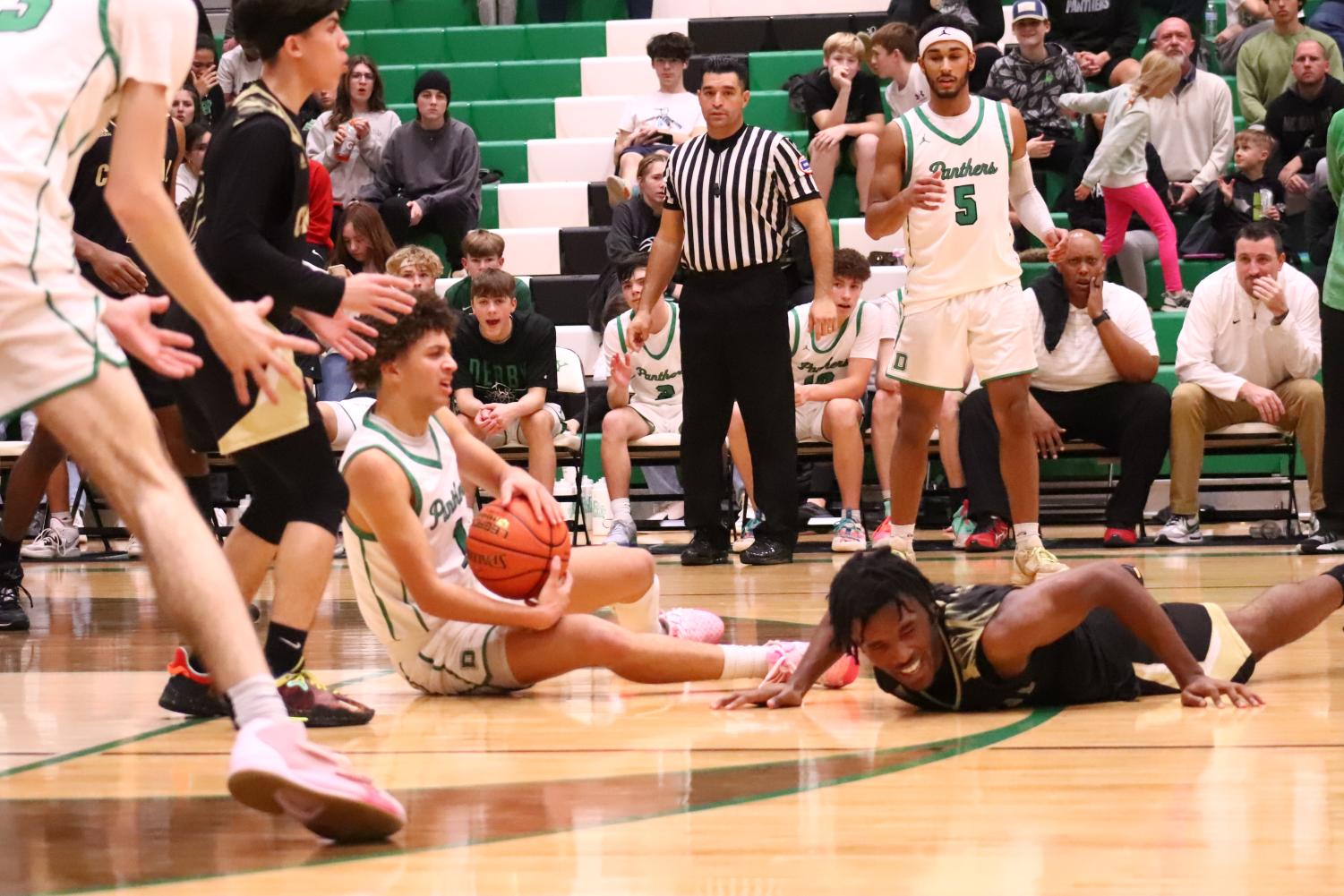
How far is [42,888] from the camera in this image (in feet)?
8.61

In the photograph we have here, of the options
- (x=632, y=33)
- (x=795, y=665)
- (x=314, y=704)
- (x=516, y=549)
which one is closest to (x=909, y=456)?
(x=795, y=665)

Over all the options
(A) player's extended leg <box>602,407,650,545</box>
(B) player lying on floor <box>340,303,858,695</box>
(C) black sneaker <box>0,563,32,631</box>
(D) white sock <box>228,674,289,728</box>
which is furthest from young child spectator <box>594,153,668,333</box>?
(D) white sock <box>228,674,289,728</box>

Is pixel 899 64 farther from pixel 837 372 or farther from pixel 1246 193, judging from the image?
pixel 837 372

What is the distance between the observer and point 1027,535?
654 centimetres

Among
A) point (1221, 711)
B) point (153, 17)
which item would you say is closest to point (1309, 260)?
point (1221, 711)

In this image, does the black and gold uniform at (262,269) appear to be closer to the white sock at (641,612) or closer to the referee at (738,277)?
the white sock at (641,612)

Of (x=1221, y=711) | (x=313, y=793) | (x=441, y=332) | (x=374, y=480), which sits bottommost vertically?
(x=1221, y=711)

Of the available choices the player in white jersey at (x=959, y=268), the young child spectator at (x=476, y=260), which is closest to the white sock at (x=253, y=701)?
the player in white jersey at (x=959, y=268)

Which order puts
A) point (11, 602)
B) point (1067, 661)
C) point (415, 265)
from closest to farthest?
point (1067, 661) → point (11, 602) → point (415, 265)

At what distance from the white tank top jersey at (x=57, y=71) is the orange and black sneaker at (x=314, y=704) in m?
1.35

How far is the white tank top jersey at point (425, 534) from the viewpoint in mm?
4262

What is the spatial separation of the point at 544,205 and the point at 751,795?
891cm

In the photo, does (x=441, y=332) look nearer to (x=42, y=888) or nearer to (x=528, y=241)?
(x=42, y=888)

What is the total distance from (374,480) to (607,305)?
18.3ft
